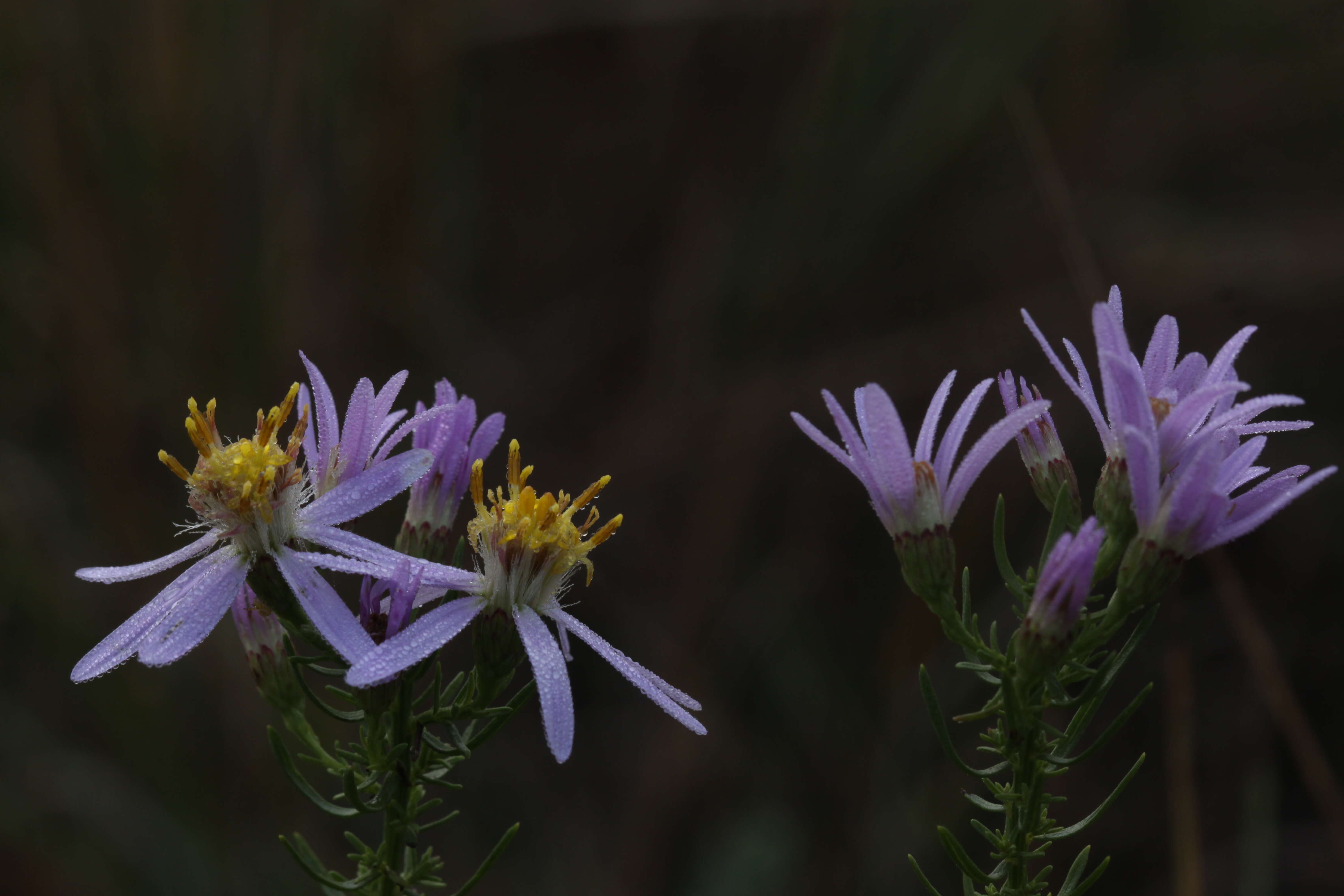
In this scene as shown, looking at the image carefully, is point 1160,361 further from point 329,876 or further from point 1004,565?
point 329,876

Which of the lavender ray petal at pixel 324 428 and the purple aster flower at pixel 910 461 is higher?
the lavender ray petal at pixel 324 428

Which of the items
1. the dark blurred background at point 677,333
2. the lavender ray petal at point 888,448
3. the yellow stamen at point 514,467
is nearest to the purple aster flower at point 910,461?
the lavender ray petal at point 888,448

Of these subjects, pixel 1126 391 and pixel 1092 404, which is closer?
pixel 1126 391

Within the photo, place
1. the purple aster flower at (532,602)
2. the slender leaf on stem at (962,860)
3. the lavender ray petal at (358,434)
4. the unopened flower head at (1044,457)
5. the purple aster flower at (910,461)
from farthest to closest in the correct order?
the unopened flower head at (1044,457) → the lavender ray petal at (358,434) → the purple aster flower at (910,461) → the slender leaf on stem at (962,860) → the purple aster flower at (532,602)

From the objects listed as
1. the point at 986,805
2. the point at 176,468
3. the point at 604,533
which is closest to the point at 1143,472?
the point at 986,805

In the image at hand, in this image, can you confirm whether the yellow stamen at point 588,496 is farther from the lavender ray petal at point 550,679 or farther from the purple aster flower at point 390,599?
the purple aster flower at point 390,599
